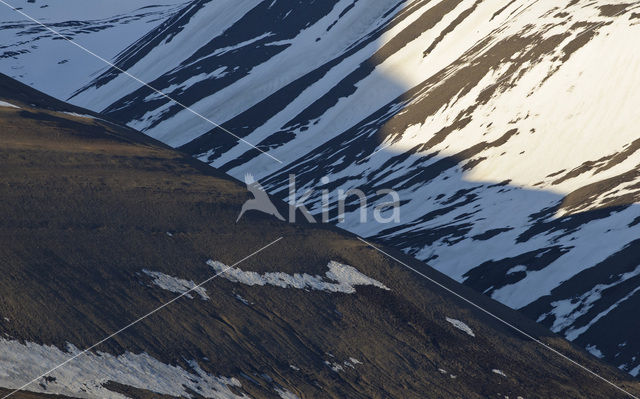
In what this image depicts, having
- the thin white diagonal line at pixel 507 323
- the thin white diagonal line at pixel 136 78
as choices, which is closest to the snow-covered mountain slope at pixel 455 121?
the thin white diagonal line at pixel 136 78

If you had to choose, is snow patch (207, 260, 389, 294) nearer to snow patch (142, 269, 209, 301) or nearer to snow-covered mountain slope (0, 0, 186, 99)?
snow patch (142, 269, 209, 301)

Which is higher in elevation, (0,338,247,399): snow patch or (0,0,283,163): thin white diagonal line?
(0,338,247,399): snow patch

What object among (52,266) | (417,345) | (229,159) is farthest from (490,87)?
(52,266)

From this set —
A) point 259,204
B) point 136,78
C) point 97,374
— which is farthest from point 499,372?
point 136,78

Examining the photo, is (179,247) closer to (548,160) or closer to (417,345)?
(417,345)

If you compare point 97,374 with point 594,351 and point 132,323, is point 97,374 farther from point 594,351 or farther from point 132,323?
point 594,351

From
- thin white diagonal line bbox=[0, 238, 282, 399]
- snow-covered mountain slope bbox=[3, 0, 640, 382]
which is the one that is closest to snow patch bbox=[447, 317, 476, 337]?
thin white diagonal line bbox=[0, 238, 282, 399]
